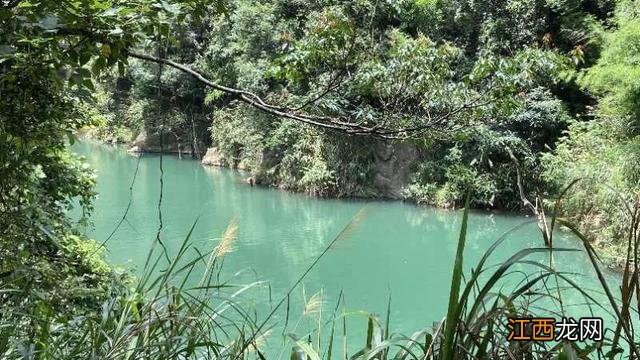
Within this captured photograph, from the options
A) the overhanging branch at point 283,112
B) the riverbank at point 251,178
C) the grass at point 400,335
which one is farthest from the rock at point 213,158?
the grass at point 400,335

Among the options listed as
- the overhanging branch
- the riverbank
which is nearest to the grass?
the overhanging branch

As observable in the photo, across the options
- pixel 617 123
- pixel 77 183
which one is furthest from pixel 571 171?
pixel 77 183

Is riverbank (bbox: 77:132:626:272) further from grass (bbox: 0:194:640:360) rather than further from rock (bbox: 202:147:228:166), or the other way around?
grass (bbox: 0:194:640:360)

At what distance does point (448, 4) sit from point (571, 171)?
4628mm

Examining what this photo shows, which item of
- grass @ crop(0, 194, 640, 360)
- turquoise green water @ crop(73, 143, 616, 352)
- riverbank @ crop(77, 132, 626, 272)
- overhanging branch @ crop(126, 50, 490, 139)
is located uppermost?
overhanging branch @ crop(126, 50, 490, 139)

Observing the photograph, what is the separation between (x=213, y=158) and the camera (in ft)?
51.3

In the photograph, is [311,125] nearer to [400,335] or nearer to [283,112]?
[283,112]

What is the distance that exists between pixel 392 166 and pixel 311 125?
9201 millimetres

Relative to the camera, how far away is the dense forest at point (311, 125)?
101 cm

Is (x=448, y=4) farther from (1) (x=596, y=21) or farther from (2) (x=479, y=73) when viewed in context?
(2) (x=479, y=73)

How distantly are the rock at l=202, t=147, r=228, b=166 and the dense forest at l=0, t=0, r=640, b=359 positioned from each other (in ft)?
0.32

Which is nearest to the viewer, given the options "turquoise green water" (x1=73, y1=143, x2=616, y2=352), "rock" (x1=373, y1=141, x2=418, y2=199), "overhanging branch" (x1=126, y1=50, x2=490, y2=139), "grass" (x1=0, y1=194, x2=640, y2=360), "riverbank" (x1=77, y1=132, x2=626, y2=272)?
"grass" (x1=0, y1=194, x2=640, y2=360)

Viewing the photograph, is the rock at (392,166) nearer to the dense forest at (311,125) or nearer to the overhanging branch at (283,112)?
the dense forest at (311,125)

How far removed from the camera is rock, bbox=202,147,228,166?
50.7ft
